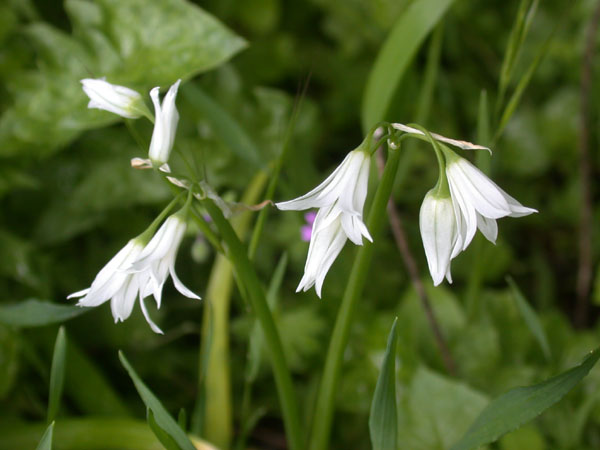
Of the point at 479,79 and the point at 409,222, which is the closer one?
the point at 409,222

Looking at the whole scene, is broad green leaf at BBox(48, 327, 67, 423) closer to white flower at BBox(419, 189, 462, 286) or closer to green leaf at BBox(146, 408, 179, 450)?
green leaf at BBox(146, 408, 179, 450)

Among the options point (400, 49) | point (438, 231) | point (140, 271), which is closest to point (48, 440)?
point (140, 271)

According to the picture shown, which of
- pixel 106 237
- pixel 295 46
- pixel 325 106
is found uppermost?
pixel 295 46

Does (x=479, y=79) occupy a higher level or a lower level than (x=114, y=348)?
higher

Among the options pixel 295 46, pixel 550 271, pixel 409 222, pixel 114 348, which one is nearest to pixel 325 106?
pixel 295 46

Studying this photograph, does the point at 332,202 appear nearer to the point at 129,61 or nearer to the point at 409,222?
the point at 129,61

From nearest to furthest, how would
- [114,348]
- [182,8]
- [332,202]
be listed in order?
[332,202] < [182,8] < [114,348]

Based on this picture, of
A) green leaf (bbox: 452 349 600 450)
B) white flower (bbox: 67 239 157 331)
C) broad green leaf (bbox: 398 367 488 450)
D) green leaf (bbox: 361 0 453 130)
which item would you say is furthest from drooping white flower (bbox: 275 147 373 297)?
broad green leaf (bbox: 398 367 488 450)
